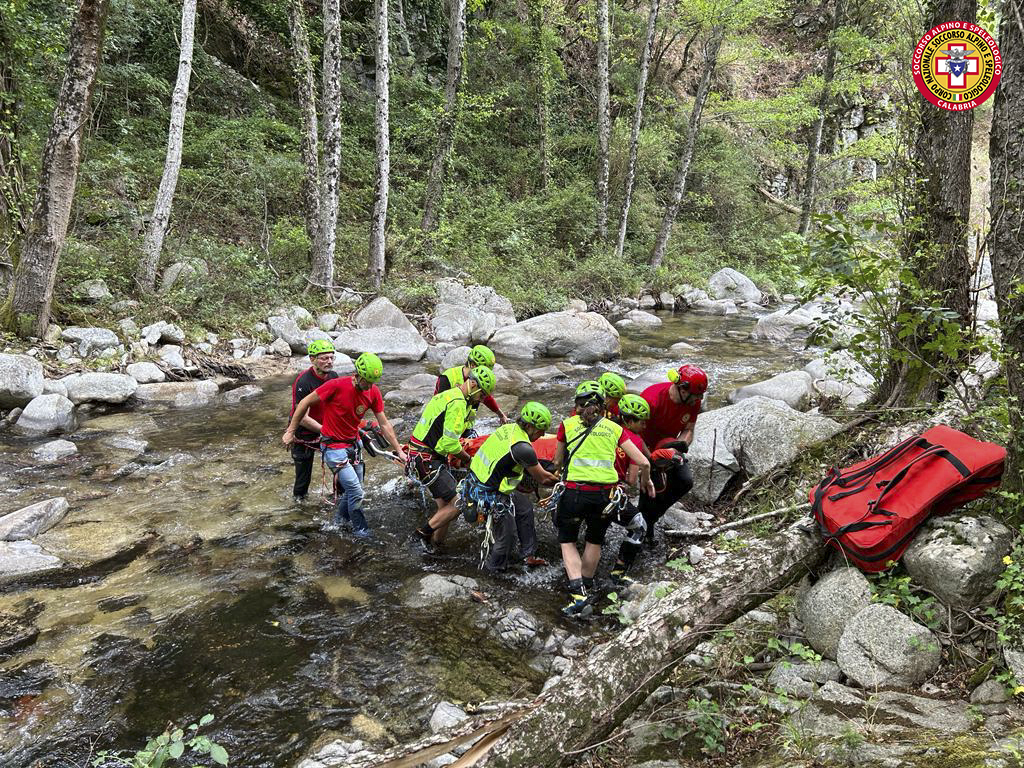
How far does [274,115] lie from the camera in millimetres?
19906

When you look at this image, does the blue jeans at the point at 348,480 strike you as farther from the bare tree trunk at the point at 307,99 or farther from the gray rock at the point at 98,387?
the bare tree trunk at the point at 307,99

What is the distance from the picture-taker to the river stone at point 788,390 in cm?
920

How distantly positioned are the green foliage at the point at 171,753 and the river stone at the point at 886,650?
321cm

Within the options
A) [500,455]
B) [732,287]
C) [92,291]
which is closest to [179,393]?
[92,291]

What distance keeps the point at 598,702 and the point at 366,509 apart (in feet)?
15.5

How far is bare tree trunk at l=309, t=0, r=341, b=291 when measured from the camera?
13164 millimetres

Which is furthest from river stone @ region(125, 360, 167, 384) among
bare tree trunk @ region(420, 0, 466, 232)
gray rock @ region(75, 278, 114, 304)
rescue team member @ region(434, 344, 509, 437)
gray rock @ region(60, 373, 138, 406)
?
bare tree trunk @ region(420, 0, 466, 232)

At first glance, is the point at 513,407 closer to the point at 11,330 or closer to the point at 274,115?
the point at 11,330

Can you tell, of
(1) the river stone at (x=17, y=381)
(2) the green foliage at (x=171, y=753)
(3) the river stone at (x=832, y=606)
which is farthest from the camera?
(1) the river stone at (x=17, y=381)

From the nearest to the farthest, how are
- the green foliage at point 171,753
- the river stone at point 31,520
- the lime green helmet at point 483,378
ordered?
the green foliage at point 171,753, the river stone at point 31,520, the lime green helmet at point 483,378

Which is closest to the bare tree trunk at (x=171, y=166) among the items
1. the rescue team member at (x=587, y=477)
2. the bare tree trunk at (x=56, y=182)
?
the bare tree trunk at (x=56, y=182)

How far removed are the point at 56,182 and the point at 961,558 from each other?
1208 centimetres

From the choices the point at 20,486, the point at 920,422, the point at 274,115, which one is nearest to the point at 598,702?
the point at 920,422

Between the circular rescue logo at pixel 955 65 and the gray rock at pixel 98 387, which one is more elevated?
the circular rescue logo at pixel 955 65
